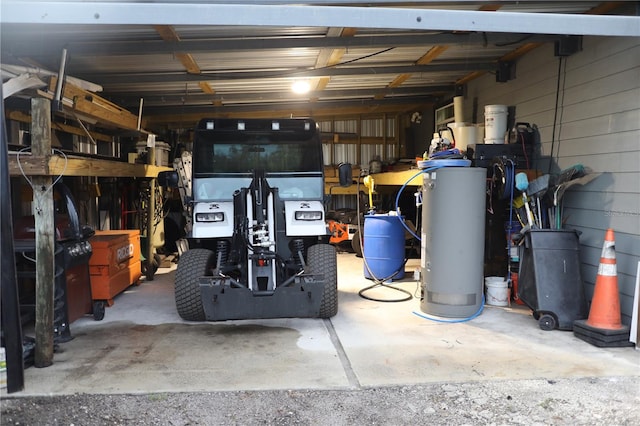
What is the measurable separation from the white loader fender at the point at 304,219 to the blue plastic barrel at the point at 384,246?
1.72m

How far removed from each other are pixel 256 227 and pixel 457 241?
2015 mm

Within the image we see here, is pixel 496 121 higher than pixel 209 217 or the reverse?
higher

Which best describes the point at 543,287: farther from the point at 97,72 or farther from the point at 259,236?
the point at 97,72

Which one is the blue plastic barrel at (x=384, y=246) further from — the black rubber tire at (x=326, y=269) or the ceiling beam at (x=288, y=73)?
the ceiling beam at (x=288, y=73)

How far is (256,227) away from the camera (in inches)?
187

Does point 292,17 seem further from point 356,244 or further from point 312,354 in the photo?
point 356,244

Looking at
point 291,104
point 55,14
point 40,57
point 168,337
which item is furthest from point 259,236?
point 291,104

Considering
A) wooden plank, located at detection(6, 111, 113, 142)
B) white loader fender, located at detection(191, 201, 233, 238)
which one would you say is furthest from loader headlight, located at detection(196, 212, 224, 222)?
wooden plank, located at detection(6, 111, 113, 142)

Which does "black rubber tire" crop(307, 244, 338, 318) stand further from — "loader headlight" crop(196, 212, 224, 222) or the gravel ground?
the gravel ground

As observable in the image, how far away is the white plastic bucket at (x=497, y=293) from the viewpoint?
18.1 ft

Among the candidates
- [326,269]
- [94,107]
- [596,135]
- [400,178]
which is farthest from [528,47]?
[94,107]

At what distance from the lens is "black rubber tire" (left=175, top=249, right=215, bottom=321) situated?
4.72 meters

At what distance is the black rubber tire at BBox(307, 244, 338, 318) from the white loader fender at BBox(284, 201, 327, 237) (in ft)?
0.59

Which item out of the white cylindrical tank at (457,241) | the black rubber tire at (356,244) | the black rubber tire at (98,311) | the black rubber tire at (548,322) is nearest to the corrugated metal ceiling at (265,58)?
the white cylindrical tank at (457,241)
